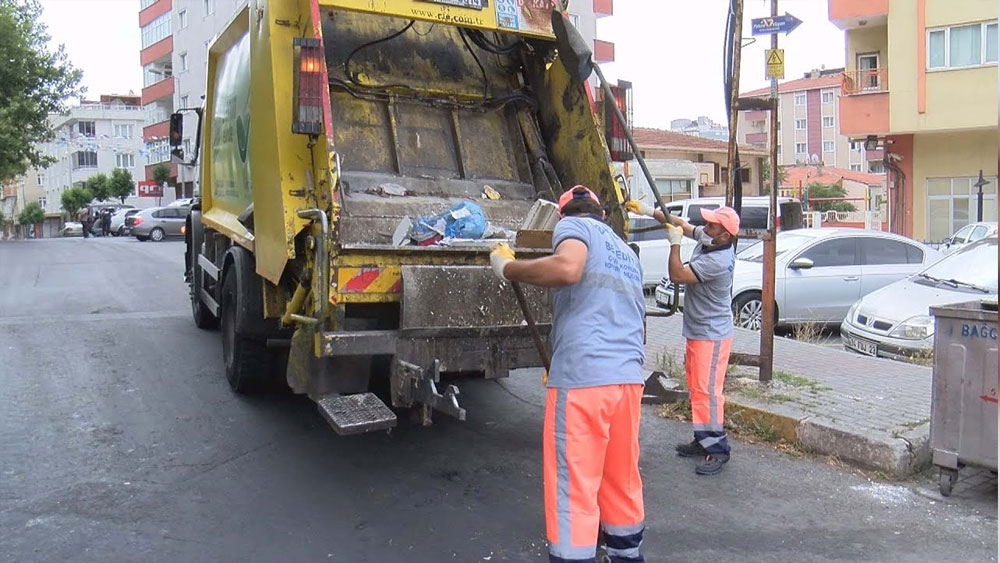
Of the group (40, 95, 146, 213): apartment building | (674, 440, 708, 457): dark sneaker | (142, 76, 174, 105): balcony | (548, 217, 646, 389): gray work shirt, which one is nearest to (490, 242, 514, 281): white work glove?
(548, 217, 646, 389): gray work shirt

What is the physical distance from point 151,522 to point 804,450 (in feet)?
12.4

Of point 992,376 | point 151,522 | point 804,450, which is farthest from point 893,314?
point 151,522

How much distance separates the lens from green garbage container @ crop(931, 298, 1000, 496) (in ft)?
14.5

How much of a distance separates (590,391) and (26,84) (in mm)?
30750

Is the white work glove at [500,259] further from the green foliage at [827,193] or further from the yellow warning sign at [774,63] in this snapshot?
the green foliage at [827,193]

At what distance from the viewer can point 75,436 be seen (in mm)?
5395

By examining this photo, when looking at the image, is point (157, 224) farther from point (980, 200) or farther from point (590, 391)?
point (590, 391)

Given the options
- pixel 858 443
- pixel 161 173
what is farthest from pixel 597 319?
pixel 161 173

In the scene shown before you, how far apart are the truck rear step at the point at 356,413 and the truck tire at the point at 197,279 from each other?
14.0 ft

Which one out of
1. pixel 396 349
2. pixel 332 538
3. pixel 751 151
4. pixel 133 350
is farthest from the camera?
pixel 751 151

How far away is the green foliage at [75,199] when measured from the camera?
5641cm

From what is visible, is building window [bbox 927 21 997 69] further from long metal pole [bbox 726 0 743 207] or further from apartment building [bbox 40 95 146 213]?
apartment building [bbox 40 95 146 213]

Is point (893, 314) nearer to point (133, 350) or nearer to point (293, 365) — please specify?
point (293, 365)

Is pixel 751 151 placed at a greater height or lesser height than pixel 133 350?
greater
